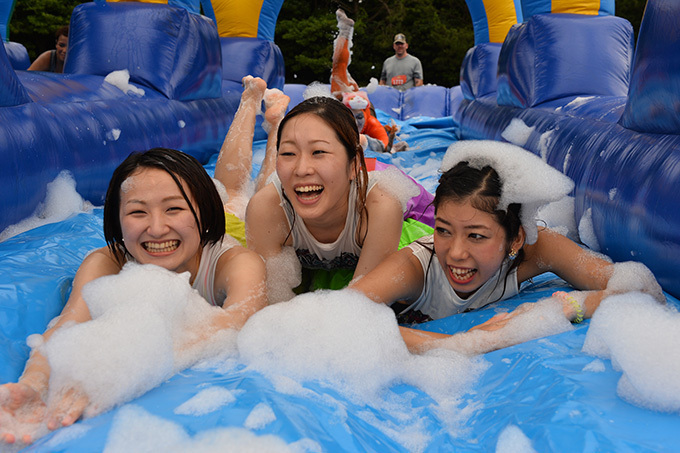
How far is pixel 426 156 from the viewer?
4.45 metres

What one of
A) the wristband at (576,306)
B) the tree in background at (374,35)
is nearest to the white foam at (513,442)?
the wristband at (576,306)

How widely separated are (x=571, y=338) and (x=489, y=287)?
1.35ft

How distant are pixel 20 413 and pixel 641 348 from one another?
1052mm

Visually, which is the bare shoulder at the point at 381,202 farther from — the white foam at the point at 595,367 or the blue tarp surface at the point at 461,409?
the white foam at the point at 595,367

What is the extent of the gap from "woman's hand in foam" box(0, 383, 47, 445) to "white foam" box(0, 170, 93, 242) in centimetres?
116

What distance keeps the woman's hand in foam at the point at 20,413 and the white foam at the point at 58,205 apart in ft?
3.80

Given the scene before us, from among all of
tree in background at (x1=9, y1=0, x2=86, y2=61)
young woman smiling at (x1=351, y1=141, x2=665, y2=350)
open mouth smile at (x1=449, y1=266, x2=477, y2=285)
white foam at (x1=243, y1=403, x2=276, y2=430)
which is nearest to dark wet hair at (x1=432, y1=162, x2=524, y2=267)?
young woman smiling at (x1=351, y1=141, x2=665, y2=350)

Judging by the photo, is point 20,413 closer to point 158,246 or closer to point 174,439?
point 174,439

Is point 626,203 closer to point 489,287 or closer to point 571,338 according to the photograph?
point 489,287

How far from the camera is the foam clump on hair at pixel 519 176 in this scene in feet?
5.15

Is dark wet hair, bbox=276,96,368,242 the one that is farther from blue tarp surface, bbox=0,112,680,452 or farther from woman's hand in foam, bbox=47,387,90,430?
woman's hand in foam, bbox=47,387,90,430

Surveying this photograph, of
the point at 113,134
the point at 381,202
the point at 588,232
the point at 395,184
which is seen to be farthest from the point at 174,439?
the point at 113,134

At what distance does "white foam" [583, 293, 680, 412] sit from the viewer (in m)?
0.92

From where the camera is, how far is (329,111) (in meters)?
1.70
